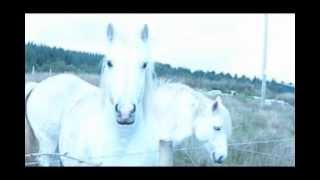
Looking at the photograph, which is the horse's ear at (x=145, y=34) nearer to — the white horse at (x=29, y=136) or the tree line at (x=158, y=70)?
the tree line at (x=158, y=70)

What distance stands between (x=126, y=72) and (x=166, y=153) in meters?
0.51

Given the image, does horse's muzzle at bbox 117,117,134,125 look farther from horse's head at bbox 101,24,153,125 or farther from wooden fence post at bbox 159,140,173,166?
wooden fence post at bbox 159,140,173,166

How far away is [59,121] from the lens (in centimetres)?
267

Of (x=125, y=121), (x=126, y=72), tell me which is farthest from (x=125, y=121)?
(x=126, y=72)

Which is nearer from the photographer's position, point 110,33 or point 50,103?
point 110,33

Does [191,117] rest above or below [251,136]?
above

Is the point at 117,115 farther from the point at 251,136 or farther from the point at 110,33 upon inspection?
the point at 251,136

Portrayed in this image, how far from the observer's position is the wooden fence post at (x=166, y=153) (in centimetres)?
259

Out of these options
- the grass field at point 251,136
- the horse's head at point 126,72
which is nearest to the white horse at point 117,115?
the horse's head at point 126,72

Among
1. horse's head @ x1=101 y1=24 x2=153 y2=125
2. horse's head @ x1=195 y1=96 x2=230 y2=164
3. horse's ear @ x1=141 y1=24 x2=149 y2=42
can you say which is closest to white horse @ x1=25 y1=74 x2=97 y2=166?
horse's head @ x1=101 y1=24 x2=153 y2=125

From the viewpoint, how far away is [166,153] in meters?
2.59

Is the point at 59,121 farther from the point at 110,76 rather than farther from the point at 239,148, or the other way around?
the point at 239,148
